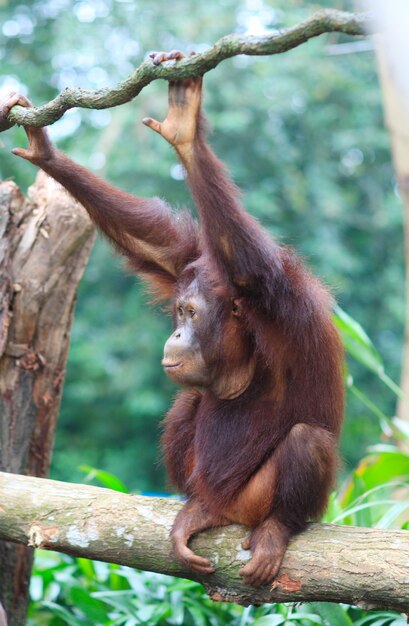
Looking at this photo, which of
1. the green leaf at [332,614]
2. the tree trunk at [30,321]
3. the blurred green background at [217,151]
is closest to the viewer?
the green leaf at [332,614]

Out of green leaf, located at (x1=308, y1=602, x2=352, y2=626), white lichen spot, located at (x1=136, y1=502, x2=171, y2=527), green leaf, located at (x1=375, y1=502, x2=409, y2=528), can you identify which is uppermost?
green leaf, located at (x1=375, y1=502, x2=409, y2=528)

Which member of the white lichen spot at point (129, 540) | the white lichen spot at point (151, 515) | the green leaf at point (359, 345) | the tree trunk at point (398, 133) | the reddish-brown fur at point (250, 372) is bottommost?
the white lichen spot at point (129, 540)

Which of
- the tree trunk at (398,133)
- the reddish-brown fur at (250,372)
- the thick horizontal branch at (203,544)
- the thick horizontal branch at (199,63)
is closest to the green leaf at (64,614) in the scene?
the thick horizontal branch at (203,544)

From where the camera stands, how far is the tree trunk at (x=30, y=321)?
4582 millimetres

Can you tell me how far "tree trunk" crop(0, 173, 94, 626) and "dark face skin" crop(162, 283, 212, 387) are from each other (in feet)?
3.89

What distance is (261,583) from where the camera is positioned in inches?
134

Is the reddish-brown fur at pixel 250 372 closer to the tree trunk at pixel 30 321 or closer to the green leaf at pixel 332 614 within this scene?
the tree trunk at pixel 30 321

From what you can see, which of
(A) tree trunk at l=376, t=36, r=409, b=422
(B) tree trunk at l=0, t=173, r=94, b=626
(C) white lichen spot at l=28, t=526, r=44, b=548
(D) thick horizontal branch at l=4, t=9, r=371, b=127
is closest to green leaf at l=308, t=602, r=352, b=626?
(C) white lichen spot at l=28, t=526, r=44, b=548

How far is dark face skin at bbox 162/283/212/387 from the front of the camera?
3637mm

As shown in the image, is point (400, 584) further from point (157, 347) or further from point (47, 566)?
point (157, 347)

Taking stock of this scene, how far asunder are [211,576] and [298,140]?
11.0m

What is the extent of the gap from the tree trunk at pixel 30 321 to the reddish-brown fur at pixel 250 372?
704 millimetres

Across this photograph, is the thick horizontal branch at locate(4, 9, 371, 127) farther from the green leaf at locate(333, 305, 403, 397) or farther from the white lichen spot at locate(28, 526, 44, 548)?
the green leaf at locate(333, 305, 403, 397)

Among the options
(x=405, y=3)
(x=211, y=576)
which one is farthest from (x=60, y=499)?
(x=405, y=3)
